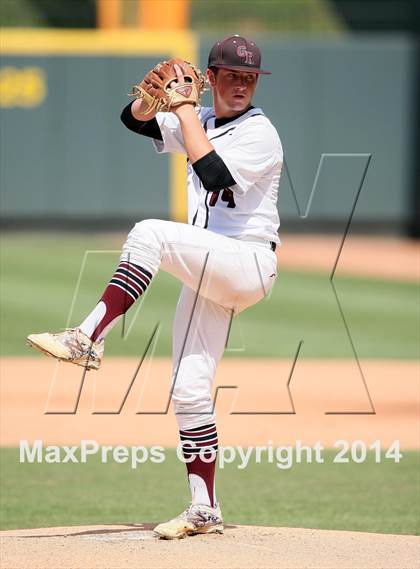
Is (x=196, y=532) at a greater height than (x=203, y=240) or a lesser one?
lesser

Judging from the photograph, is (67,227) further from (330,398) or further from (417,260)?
(330,398)

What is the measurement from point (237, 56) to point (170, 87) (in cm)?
29

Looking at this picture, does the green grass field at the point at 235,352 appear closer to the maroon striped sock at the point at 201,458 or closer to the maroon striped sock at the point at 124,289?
the maroon striped sock at the point at 201,458

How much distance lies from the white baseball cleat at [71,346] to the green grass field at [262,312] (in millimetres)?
6189

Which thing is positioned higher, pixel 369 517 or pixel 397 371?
pixel 369 517

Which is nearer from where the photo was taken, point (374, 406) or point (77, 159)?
point (374, 406)

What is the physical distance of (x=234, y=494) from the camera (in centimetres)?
682

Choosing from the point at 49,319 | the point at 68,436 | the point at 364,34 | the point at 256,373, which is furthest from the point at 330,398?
the point at 364,34

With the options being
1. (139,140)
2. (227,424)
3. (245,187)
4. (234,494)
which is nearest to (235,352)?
(227,424)

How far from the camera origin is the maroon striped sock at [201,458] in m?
4.92

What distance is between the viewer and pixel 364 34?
23.9 metres

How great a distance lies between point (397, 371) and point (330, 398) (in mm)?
1445

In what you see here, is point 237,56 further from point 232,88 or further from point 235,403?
point 235,403

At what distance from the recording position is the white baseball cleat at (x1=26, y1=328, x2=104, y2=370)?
4.29 meters
